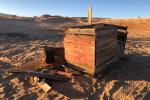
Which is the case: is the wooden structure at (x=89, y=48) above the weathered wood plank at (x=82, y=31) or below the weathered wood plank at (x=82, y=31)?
below

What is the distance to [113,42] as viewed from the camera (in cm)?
773

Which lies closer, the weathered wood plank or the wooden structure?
the weathered wood plank

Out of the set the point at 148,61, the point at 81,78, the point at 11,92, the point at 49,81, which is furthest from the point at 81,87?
the point at 148,61

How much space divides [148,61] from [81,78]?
410cm

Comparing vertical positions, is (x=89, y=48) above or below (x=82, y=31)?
below

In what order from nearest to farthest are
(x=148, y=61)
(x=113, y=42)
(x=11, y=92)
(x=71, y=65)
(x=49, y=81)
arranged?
(x=11, y=92), (x=49, y=81), (x=71, y=65), (x=113, y=42), (x=148, y=61)

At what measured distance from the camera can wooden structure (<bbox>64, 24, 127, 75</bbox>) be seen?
6.38 meters

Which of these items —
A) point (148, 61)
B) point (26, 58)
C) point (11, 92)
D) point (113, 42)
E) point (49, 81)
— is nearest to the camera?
point (11, 92)

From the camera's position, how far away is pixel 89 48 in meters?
6.46

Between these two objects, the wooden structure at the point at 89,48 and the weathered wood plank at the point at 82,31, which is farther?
the wooden structure at the point at 89,48

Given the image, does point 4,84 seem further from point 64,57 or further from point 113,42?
point 113,42

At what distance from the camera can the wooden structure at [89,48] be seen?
638 centimetres

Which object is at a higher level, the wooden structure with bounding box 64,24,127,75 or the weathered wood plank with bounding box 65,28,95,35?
the weathered wood plank with bounding box 65,28,95,35

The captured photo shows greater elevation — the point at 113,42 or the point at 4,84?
the point at 113,42
